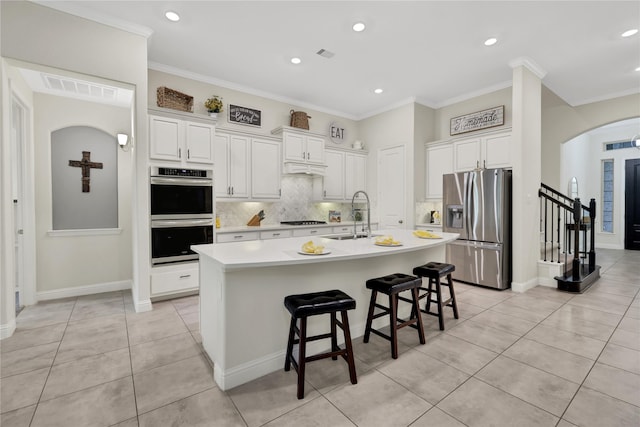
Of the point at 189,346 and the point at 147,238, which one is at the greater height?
the point at 147,238

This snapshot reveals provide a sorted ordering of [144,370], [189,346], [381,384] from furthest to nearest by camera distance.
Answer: [189,346] → [144,370] → [381,384]

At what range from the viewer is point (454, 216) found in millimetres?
4812

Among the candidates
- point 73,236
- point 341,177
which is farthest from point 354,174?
point 73,236

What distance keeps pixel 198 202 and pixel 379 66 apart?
10.5 feet

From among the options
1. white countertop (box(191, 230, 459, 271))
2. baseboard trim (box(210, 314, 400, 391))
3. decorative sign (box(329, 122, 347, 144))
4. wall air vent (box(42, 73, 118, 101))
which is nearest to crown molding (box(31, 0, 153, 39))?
wall air vent (box(42, 73, 118, 101))

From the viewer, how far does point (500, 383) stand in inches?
81.6

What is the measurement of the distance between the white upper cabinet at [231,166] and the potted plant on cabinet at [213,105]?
0.35 m

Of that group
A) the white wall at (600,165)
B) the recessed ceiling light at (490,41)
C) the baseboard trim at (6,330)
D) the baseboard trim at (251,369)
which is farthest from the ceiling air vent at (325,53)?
the white wall at (600,165)

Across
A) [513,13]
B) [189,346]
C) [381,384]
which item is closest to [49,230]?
[189,346]

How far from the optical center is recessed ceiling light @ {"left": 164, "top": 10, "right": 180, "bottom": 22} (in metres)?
3.01

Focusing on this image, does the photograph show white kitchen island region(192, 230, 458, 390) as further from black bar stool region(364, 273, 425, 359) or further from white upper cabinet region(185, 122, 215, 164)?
white upper cabinet region(185, 122, 215, 164)

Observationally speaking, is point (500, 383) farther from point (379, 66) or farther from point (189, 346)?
point (379, 66)

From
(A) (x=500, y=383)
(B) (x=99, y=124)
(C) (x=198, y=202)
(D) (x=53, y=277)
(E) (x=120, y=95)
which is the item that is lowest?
(A) (x=500, y=383)

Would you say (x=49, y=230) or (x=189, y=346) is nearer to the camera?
(x=189, y=346)
